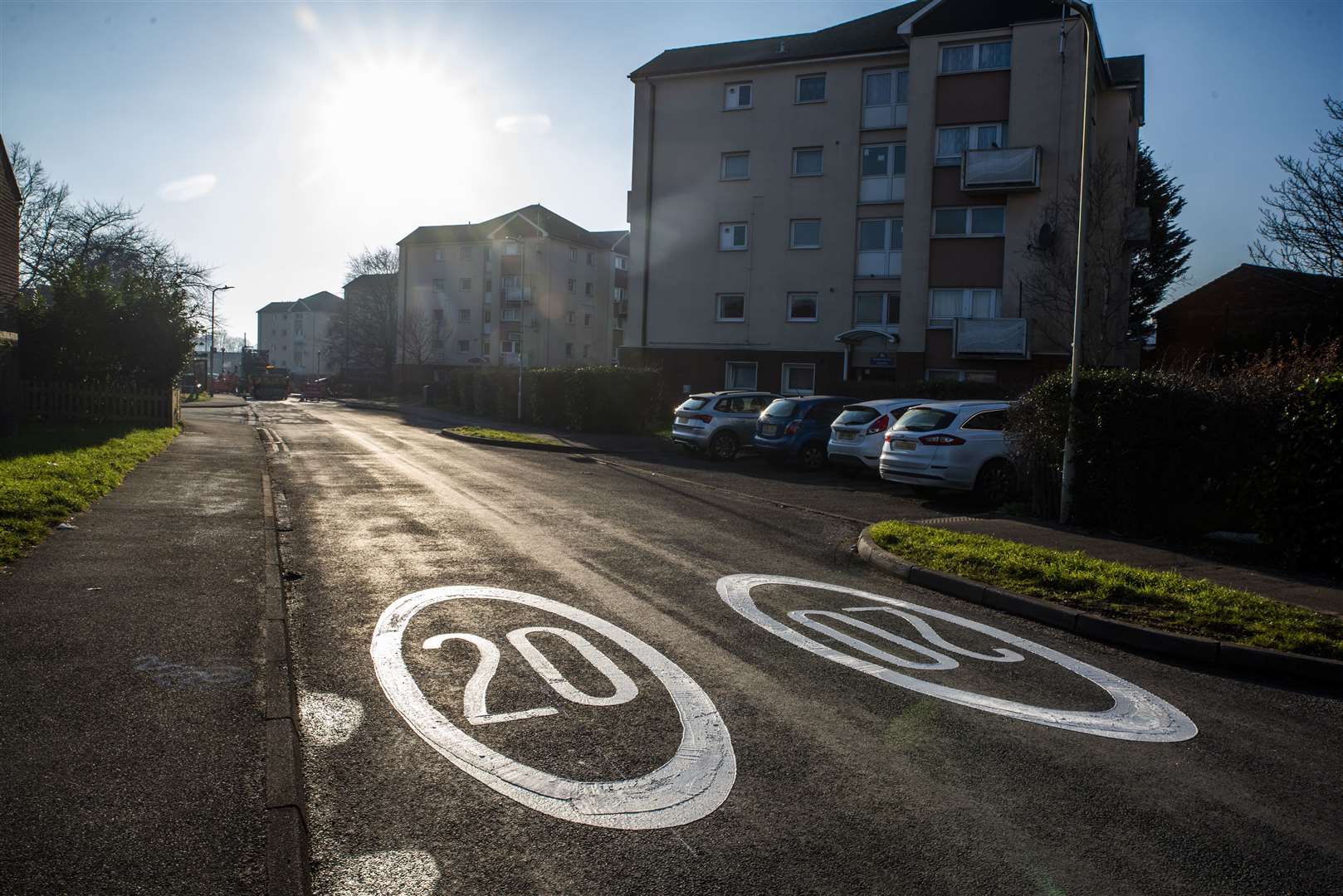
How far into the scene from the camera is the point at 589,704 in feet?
16.3

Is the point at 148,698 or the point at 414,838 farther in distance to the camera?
the point at 148,698

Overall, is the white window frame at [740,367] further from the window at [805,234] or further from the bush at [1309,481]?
the bush at [1309,481]

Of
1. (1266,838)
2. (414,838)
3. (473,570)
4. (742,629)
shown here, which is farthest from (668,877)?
(473,570)

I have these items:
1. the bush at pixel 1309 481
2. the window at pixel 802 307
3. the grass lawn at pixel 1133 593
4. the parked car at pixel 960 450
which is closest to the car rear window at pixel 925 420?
the parked car at pixel 960 450

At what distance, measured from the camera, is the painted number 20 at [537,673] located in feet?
15.8

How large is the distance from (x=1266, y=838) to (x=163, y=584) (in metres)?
7.06

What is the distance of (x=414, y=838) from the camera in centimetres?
348

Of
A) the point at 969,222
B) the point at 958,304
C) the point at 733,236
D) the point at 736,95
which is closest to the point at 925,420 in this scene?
the point at 958,304

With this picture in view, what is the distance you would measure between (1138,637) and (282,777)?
5601 millimetres

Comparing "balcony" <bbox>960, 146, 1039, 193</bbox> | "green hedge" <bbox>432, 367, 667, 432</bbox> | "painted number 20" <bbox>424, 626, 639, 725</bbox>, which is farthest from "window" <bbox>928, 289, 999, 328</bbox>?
"painted number 20" <bbox>424, 626, 639, 725</bbox>

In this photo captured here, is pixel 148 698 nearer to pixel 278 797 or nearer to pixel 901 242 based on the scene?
pixel 278 797

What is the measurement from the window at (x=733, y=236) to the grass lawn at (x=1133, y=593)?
2929 centimetres

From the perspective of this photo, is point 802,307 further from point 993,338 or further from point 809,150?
point 993,338

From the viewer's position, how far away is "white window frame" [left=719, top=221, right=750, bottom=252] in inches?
1489
